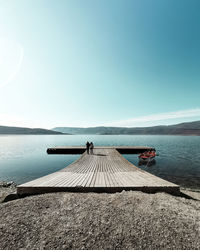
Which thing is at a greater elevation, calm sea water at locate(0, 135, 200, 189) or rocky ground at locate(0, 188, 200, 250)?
rocky ground at locate(0, 188, 200, 250)

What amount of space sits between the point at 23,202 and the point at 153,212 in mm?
5433

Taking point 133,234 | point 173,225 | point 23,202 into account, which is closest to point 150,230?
point 133,234

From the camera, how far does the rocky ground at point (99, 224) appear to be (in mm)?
2996

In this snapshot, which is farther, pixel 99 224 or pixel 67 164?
pixel 67 164

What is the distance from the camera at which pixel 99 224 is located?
11.7 feet

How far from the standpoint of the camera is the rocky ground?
2996 mm

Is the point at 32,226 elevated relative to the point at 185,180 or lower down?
elevated

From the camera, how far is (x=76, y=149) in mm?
27672

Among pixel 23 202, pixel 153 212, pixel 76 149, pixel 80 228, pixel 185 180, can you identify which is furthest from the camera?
pixel 76 149

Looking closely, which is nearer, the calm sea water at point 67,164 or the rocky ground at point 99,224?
the rocky ground at point 99,224

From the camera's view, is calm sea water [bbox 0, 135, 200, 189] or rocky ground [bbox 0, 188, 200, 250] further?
calm sea water [bbox 0, 135, 200, 189]

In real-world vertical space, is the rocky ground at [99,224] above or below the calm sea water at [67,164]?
above

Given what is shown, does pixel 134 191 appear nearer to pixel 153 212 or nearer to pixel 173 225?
pixel 153 212

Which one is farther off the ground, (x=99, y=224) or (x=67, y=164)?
(x=99, y=224)
